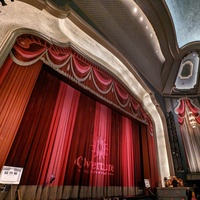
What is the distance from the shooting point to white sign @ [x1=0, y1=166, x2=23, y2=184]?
59.4 inches

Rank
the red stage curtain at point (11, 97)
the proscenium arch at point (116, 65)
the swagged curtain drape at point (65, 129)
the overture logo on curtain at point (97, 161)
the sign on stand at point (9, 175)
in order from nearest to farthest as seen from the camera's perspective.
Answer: the sign on stand at point (9, 175), the red stage curtain at point (11, 97), the swagged curtain drape at point (65, 129), the proscenium arch at point (116, 65), the overture logo on curtain at point (97, 161)

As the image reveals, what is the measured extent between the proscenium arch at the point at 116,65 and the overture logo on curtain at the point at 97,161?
1912 mm

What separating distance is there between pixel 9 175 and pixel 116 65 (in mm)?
3232

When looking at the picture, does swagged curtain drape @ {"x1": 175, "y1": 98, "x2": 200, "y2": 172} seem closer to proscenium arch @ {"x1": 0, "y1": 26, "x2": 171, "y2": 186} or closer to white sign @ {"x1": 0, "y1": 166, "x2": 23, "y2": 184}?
proscenium arch @ {"x1": 0, "y1": 26, "x2": 171, "y2": 186}

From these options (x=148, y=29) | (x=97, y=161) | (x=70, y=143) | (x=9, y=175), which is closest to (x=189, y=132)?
(x=148, y=29)

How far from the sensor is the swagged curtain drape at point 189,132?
205 inches

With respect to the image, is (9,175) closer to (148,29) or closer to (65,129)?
(65,129)

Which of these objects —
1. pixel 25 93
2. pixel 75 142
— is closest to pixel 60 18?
pixel 25 93

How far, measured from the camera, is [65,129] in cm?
280

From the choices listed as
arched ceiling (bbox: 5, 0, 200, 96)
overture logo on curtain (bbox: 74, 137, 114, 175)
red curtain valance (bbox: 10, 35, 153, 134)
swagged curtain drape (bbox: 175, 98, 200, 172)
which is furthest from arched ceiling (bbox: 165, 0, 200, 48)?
overture logo on curtain (bbox: 74, 137, 114, 175)

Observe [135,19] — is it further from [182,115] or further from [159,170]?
[159,170]

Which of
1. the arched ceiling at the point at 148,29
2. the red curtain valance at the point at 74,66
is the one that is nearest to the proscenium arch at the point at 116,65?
the red curtain valance at the point at 74,66

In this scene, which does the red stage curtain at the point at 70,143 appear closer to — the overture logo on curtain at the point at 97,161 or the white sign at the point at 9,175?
the overture logo on curtain at the point at 97,161

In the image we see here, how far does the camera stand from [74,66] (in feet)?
9.36
